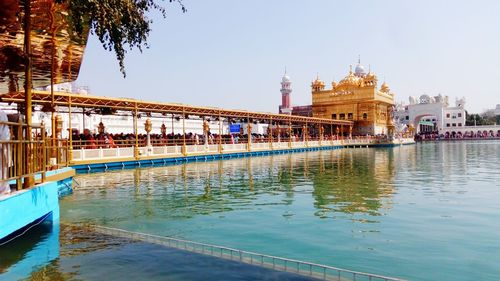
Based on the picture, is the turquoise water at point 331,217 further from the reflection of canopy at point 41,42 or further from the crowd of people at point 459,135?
the crowd of people at point 459,135

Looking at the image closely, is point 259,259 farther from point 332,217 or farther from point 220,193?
point 220,193

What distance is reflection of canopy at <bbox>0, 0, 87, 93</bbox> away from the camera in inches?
269

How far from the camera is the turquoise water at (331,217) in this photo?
614cm

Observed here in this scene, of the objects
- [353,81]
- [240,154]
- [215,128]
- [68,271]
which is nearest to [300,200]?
[68,271]

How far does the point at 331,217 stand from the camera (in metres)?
9.02

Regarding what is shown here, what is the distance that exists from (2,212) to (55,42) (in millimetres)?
5185

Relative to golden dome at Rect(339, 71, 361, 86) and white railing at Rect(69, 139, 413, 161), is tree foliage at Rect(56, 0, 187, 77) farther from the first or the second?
golden dome at Rect(339, 71, 361, 86)

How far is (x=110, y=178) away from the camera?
56.5ft

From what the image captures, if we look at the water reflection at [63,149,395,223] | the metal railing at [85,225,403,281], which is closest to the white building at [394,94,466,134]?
the water reflection at [63,149,395,223]

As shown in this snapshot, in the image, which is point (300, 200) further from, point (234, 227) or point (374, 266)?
point (374, 266)

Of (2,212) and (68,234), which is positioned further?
(68,234)

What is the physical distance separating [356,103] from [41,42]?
62383 millimetres

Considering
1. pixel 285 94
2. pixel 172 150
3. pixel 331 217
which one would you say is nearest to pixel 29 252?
pixel 331 217

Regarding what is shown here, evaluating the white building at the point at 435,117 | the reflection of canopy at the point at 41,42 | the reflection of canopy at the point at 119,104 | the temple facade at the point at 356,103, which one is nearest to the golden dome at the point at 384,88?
the temple facade at the point at 356,103
